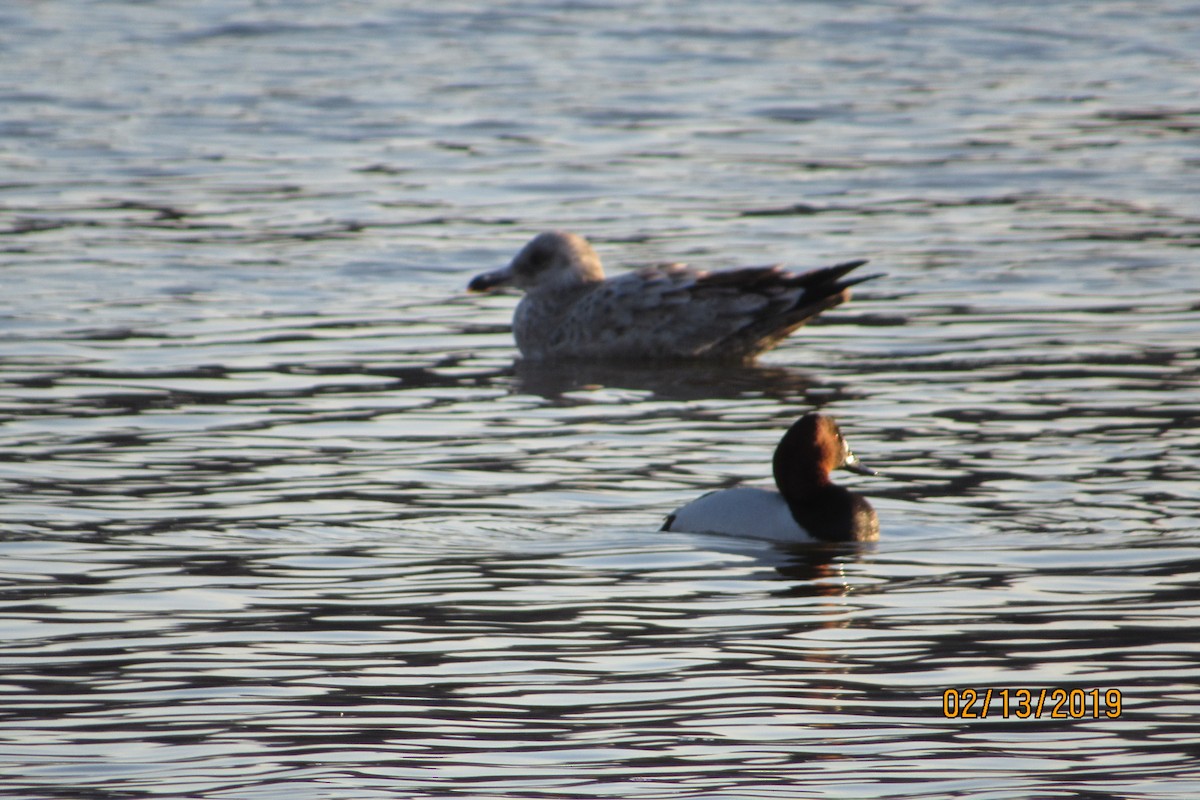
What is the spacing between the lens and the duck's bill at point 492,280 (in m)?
13.4

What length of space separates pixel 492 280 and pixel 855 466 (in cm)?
502

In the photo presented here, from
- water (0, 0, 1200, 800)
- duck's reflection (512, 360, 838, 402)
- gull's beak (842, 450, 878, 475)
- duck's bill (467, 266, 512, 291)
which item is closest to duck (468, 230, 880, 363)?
duck's bill (467, 266, 512, 291)

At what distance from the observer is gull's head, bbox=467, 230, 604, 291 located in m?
13.5

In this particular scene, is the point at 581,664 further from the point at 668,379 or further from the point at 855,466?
the point at 668,379

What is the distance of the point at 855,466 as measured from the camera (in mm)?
8914

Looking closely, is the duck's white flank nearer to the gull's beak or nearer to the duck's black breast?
the duck's black breast

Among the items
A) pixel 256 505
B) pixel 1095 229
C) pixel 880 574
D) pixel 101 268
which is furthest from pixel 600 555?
pixel 1095 229

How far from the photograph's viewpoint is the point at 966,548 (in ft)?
26.5

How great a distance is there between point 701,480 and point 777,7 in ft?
70.8

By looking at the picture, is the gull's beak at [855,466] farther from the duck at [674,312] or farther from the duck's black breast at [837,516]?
the duck at [674,312]
